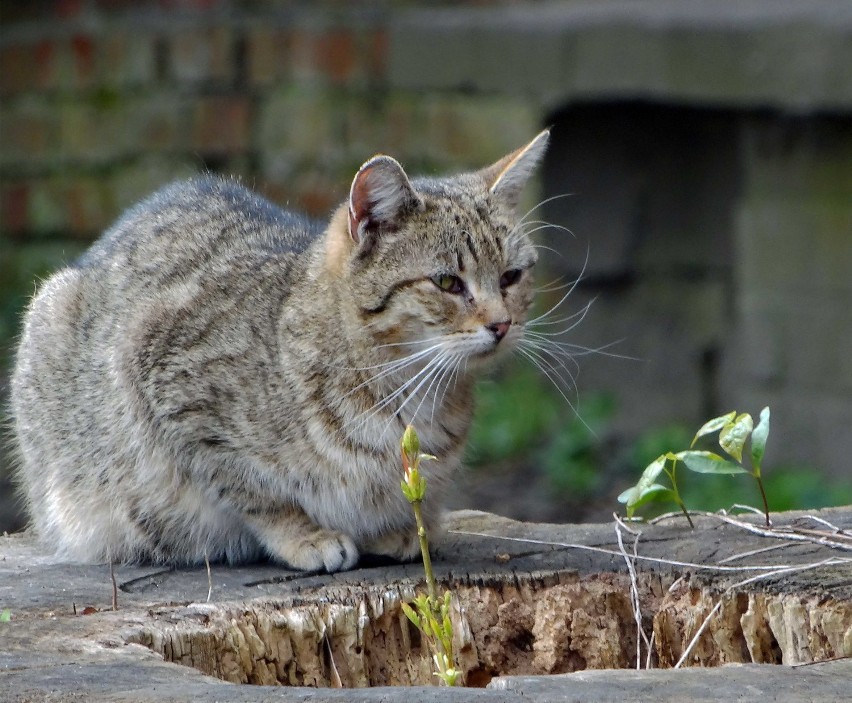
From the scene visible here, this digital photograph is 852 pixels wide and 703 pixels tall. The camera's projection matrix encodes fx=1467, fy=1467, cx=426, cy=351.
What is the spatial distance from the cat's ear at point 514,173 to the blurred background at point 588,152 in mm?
2021

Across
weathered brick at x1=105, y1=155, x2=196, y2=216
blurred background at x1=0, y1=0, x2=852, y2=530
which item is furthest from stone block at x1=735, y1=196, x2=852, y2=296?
weathered brick at x1=105, y1=155, x2=196, y2=216

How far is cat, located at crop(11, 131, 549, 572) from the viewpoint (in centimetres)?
307

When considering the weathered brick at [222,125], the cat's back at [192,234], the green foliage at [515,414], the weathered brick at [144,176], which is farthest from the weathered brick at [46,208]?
the cat's back at [192,234]

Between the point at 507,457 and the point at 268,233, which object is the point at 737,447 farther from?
the point at 507,457

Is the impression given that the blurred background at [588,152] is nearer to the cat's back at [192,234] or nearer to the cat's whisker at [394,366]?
the cat's back at [192,234]

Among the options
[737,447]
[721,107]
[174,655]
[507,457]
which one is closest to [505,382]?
[507,457]

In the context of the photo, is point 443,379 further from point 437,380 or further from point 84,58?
point 84,58

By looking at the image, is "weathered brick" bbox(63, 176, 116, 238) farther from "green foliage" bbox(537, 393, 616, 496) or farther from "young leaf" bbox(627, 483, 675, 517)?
"young leaf" bbox(627, 483, 675, 517)

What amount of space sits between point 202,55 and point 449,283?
12.1 feet

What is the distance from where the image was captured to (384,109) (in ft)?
20.0

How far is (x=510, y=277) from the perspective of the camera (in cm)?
319

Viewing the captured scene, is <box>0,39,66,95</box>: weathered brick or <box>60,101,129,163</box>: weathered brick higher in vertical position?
<box>0,39,66,95</box>: weathered brick

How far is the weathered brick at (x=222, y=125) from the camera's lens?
642 centimetres

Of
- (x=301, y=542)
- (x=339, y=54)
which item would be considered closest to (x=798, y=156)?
(x=339, y=54)
